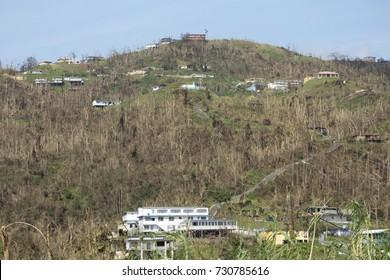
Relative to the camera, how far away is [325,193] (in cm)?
4525

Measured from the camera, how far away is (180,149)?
55406mm

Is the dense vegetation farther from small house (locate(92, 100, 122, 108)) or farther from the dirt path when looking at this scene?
small house (locate(92, 100, 122, 108))

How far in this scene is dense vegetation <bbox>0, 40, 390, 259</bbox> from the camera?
1804 inches

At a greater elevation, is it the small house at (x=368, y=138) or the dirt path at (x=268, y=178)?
the small house at (x=368, y=138)

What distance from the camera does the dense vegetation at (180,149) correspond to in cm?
4581

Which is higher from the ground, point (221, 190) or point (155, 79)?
point (155, 79)

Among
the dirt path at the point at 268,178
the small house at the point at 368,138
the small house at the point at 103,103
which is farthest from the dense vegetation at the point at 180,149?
the small house at the point at 368,138

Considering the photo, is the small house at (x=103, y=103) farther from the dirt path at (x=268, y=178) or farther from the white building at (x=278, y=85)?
the dirt path at (x=268, y=178)

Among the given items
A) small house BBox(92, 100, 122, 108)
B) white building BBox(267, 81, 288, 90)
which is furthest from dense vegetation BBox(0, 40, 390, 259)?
white building BBox(267, 81, 288, 90)

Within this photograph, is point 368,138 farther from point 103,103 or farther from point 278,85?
point 278,85

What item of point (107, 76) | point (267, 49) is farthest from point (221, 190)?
point (267, 49)

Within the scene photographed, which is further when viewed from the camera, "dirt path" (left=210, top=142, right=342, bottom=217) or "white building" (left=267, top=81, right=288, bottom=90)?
"white building" (left=267, top=81, right=288, bottom=90)

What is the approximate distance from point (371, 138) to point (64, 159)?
23.7m

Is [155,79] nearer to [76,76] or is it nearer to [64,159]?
[76,76]
